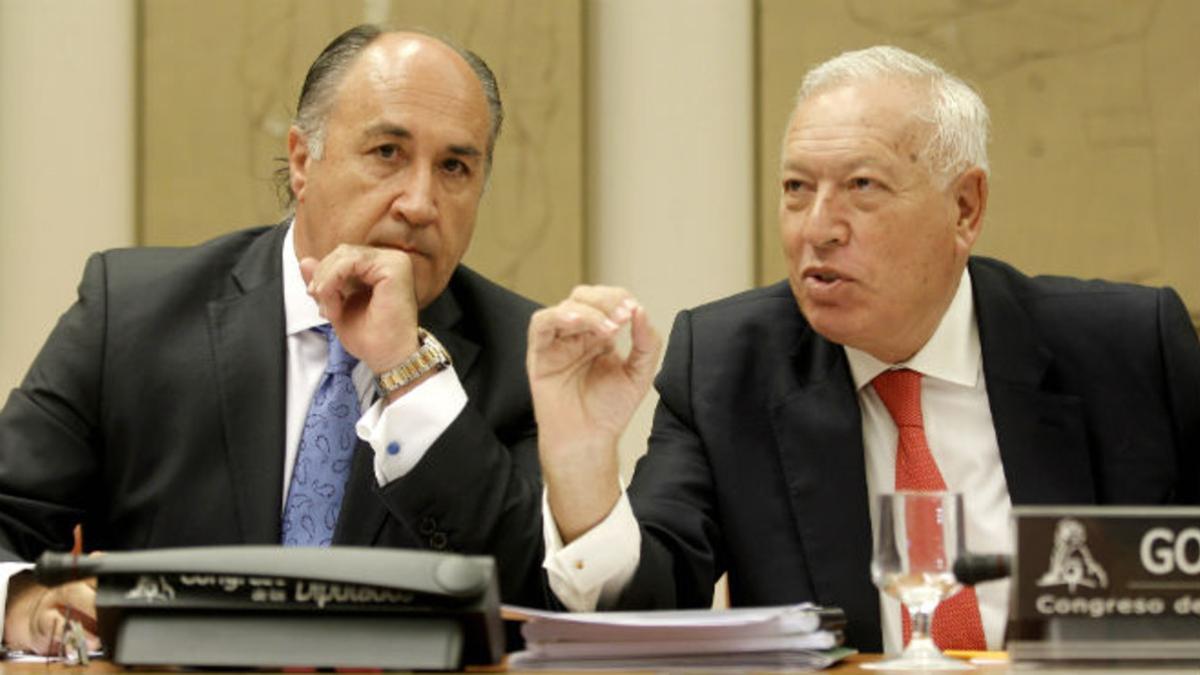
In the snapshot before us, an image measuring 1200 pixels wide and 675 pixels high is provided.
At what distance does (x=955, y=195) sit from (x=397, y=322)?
2.86 ft

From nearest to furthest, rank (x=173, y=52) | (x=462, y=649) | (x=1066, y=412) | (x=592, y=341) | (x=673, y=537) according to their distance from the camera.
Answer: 1. (x=462, y=649)
2. (x=592, y=341)
3. (x=673, y=537)
4. (x=1066, y=412)
5. (x=173, y=52)

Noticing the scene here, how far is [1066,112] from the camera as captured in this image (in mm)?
3443

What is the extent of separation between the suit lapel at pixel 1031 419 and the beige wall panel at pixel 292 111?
3.87ft

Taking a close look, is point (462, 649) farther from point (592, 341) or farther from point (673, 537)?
point (673, 537)

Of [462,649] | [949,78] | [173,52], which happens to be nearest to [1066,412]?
[949,78]

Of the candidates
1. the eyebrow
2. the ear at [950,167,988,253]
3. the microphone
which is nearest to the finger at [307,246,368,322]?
the eyebrow

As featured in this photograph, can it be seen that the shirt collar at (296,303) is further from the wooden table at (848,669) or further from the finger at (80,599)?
the wooden table at (848,669)

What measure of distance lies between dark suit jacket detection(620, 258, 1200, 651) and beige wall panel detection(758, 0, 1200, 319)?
0.87m

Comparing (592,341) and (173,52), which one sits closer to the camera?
(592,341)

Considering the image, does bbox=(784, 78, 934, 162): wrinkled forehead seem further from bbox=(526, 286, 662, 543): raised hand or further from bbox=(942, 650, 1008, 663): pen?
bbox=(942, 650, 1008, 663): pen

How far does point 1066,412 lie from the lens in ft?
7.95

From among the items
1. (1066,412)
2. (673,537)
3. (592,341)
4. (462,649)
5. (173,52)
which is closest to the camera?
(462,649)

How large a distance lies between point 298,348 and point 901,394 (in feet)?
2.90

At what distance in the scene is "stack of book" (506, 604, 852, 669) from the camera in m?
1.61
